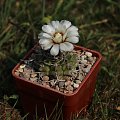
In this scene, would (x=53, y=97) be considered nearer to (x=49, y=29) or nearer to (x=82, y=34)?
(x=49, y=29)

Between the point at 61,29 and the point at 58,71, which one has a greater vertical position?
the point at 61,29

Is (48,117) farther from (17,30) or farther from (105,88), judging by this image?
(17,30)

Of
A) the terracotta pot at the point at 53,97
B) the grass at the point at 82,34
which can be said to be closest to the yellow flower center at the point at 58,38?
the terracotta pot at the point at 53,97

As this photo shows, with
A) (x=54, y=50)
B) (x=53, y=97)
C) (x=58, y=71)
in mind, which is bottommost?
(x=53, y=97)

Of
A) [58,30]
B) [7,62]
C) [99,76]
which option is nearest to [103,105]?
[99,76]

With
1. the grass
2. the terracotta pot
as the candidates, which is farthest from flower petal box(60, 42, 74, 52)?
the grass

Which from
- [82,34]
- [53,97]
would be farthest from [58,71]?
[82,34]
